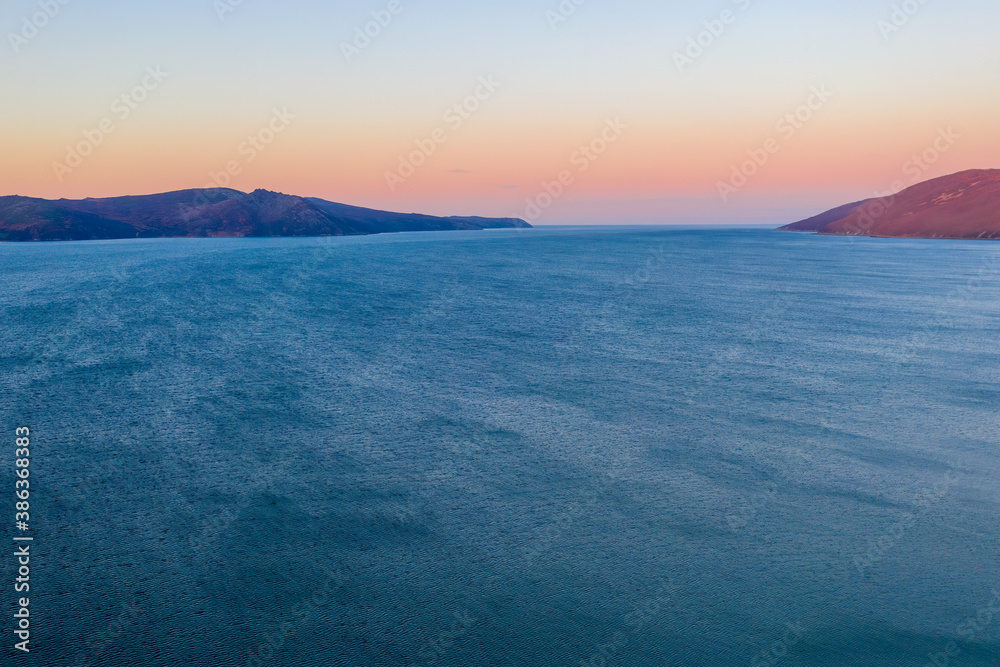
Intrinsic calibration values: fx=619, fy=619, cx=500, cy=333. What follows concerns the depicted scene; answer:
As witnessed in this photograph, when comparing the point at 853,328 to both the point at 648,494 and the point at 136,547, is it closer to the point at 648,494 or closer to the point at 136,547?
the point at 648,494

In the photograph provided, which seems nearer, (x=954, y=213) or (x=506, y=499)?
(x=506, y=499)

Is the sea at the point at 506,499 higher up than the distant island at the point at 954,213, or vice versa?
the distant island at the point at 954,213

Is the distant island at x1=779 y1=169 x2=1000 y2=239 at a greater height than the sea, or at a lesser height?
greater

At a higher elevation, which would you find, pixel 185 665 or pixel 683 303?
pixel 683 303

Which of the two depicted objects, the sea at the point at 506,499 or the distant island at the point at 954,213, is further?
the distant island at the point at 954,213

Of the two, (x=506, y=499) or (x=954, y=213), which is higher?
(x=954, y=213)

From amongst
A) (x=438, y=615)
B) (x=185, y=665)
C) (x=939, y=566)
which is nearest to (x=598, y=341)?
(x=939, y=566)

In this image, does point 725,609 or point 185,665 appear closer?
point 185,665

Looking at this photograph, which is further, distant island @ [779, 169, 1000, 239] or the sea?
distant island @ [779, 169, 1000, 239]
